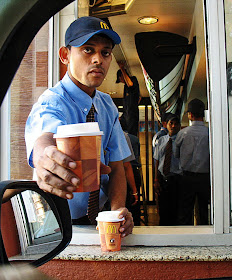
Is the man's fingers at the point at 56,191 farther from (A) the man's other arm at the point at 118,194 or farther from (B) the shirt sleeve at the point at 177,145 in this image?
(B) the shirt sleeve at the point at 177,145

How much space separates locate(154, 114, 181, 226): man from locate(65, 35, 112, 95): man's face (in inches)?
64.6

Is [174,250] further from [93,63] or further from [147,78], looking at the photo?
[147,78]

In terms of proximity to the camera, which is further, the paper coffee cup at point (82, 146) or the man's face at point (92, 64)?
the man's face at point (92, 64)

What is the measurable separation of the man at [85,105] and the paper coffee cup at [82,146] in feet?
0.51

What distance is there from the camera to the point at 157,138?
312 cm

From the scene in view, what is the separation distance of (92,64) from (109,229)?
72 centimetres

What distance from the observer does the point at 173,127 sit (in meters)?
3.07

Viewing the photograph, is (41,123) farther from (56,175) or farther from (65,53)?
(65,53)

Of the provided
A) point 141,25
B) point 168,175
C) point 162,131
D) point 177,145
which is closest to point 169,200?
point 168,175

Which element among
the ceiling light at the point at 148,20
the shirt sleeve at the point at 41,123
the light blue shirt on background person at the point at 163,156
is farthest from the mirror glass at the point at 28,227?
the ceiling light at the point at 148,20

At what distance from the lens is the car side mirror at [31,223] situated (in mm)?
579

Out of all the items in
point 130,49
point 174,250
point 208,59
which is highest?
point 130,49

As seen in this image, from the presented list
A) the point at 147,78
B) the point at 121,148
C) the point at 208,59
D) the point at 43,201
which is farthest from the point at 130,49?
the point at 43,201

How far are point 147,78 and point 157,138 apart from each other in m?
0.51
